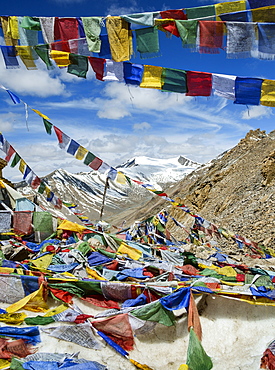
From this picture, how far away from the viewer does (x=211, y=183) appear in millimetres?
29484

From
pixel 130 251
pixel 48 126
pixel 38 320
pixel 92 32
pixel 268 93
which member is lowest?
pixel 130 251

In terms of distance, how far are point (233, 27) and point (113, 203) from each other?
305 feet

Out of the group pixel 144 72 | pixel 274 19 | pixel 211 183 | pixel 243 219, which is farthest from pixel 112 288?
pixel 211 183

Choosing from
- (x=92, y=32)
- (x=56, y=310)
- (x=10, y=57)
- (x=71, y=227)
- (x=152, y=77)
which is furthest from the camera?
(x=71, y=227)

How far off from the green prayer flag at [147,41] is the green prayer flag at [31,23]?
9.80 ft

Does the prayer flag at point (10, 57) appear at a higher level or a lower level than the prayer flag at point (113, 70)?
higher

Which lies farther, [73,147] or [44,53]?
[73,147]

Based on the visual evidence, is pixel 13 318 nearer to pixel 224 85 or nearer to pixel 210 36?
pixel 224 85

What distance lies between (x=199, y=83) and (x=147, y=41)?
5.49ft

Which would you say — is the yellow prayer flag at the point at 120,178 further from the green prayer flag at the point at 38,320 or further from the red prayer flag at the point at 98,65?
the green prayer flag at the point at 38,320

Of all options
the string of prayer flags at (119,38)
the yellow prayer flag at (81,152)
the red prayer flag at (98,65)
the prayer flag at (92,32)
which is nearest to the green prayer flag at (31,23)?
the prayer flag at (92,32)

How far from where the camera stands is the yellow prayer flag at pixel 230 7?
6305mm

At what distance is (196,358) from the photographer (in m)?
4.23

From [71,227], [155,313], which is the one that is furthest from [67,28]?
[155,313]
